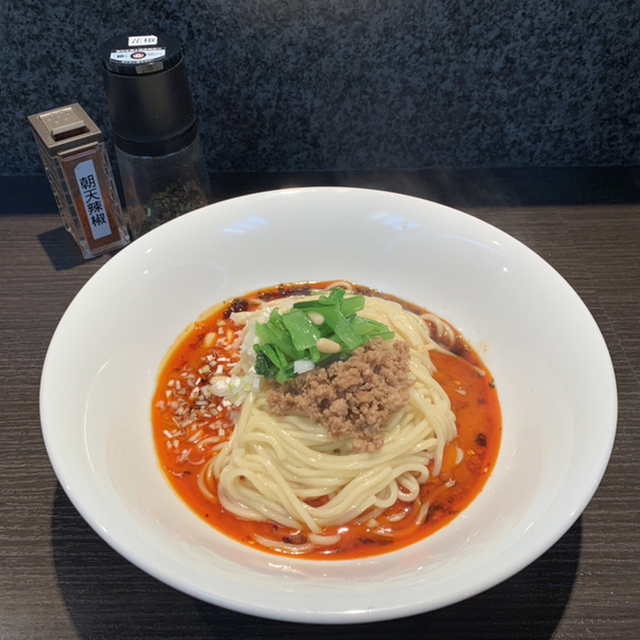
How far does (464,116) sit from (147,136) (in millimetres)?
1748

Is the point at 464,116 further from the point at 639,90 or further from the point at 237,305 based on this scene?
the point at 237,305

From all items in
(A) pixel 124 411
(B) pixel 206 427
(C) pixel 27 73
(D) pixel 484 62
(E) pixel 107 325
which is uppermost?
(C) pixel 27 73

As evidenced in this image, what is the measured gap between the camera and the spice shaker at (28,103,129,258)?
8.73 ft

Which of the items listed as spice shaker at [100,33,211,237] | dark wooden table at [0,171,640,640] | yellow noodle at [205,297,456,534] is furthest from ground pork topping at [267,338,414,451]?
spice shaker at [100,33,211,237]

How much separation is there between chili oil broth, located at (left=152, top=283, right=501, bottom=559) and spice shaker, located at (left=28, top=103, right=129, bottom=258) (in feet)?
2.65

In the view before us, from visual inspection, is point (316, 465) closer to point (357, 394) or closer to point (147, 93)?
point (357, 394)

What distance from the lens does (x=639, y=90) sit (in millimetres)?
3279

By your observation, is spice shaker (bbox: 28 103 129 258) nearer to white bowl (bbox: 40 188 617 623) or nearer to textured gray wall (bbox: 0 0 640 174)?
textured gray wall (bbox: 0 0 640 174)

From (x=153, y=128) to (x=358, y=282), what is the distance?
1098mm

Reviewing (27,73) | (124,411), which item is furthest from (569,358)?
(27,73)

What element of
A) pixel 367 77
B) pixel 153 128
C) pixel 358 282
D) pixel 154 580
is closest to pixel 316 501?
pixel 154 580

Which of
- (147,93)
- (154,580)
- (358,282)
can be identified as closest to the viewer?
(154,580)

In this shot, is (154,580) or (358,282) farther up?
(358,282)

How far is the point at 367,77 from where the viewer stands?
3158 millimetres
